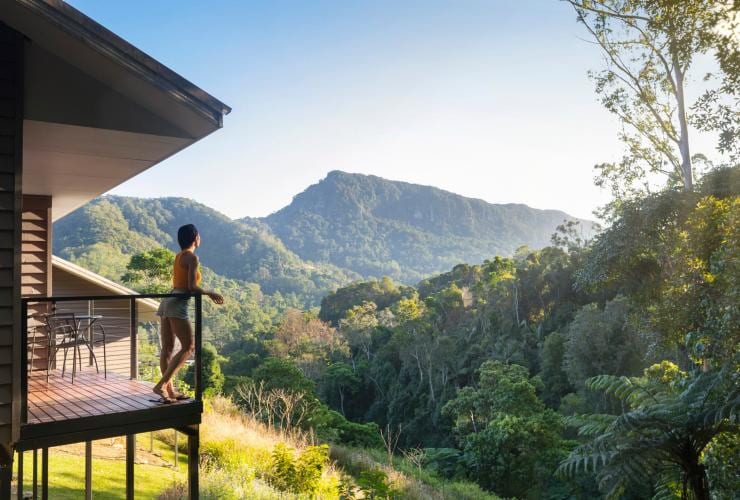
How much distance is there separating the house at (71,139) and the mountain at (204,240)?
5044 cm

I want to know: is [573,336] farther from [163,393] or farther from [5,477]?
[5,477]

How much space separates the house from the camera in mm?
3908

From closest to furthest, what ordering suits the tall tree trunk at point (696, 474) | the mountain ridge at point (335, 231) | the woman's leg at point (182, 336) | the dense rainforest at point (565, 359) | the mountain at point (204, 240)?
1. the woman's leg at point (182, 336)
2. the tall tree trunk at point (696, 474)
3. the dense rainforest at point (565, 359)
4. the mountain at point (204, 240)
5. the mountain ridge at point (335, 231)

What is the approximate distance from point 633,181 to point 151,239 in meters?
57.8

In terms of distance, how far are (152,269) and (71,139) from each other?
21129 mm

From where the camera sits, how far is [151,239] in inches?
2511

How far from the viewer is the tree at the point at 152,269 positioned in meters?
25.0

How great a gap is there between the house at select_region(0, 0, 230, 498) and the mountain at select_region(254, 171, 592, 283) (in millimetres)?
91890

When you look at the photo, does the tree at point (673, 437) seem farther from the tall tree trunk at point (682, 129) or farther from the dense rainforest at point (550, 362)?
the tall tree trunk at point (682, 129)

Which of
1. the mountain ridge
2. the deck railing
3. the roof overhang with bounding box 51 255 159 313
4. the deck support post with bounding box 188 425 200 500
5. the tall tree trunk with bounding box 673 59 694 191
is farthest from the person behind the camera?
the mountain ridge

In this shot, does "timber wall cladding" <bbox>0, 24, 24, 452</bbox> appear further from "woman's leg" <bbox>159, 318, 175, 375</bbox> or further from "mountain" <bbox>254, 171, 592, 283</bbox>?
"mountain" <bbox>254, 171, 592, 283</bbox>

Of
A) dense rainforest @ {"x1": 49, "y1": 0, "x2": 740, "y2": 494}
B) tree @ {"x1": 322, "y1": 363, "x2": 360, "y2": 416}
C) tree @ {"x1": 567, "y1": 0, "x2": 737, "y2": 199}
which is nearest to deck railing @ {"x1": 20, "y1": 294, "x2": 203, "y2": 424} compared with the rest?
dense rainforest @ {"x1": 49, "y1": 0, "x2": 740, "y2": 494}

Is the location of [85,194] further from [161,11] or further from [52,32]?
[161,11]

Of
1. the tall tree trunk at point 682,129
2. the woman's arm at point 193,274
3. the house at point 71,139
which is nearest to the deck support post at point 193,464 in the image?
the house at point 71,139
